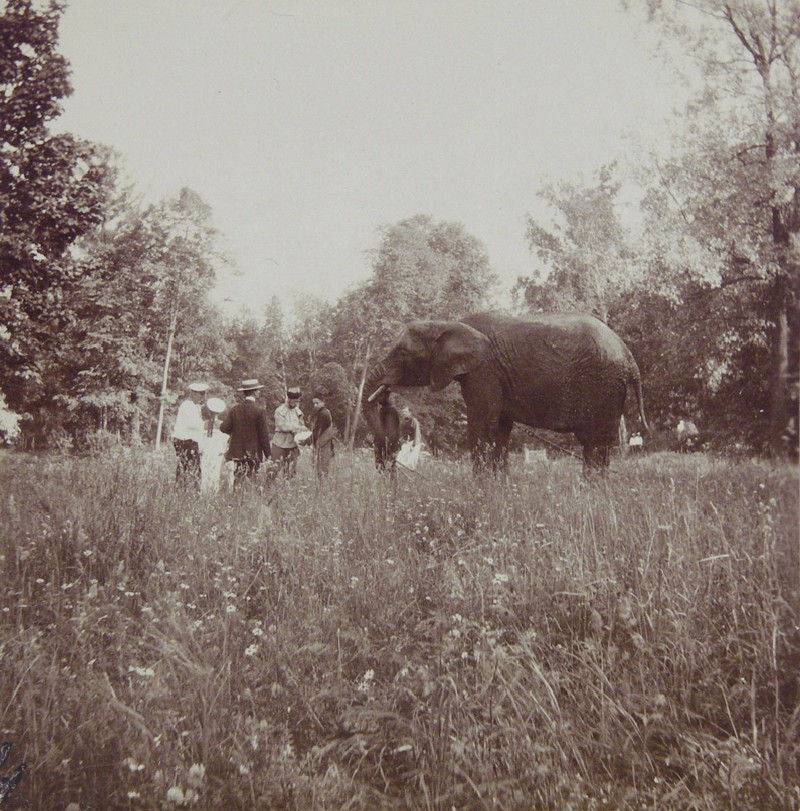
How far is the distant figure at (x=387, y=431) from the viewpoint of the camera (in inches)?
305

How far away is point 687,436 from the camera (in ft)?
19.1

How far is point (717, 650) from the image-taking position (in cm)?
238

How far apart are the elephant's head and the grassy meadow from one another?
3.17m

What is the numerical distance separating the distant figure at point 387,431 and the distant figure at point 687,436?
3.30 meters

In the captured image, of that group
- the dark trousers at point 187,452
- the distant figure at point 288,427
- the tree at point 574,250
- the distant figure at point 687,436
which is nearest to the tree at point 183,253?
the dark trousers at point 187,452

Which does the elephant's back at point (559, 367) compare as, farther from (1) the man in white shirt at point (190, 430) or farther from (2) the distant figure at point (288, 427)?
(1) the man in white shirt at point (190, 430)

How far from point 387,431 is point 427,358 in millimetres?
1113

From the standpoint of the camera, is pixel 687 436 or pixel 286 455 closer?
pixel 687 436

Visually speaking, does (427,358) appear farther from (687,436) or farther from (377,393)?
(687,436)

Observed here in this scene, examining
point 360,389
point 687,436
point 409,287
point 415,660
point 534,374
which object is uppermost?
point 409,287

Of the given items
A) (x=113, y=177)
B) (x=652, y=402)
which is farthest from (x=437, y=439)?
(x=113, y=177)

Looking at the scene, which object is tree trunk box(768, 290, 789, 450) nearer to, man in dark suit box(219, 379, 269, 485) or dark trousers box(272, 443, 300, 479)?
man in dark suit box(219, 379, 269, 485)

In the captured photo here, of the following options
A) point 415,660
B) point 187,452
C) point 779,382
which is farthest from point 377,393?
point 415,660

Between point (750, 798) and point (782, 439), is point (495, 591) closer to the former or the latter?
point (750, 798)
